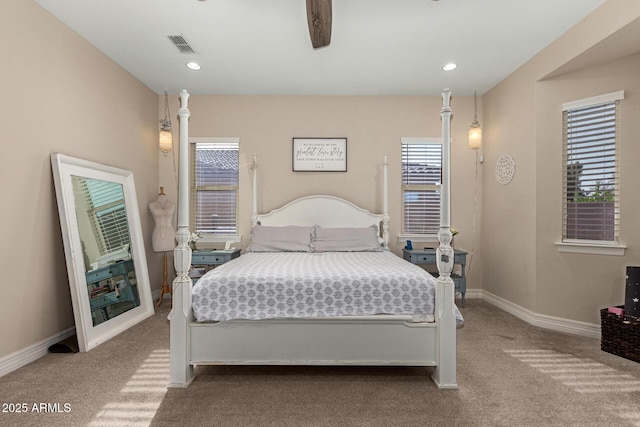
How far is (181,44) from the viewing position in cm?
308

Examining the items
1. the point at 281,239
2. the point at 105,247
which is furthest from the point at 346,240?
the point at 105,247

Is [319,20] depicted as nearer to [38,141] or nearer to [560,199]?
[38,141]

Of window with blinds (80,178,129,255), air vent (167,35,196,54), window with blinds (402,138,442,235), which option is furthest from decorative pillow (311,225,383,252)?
air vent (167,35,196,54)

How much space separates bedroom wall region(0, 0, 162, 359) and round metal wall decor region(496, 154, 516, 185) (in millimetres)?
4357

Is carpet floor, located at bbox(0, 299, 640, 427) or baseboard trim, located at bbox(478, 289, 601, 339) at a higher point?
baseboard trim, located at bbox(478, 289, 601, 339)

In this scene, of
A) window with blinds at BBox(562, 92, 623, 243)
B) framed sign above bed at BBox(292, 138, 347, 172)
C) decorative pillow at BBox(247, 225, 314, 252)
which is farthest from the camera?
framed sign above bed at BBox(292, 138, 347, 172)

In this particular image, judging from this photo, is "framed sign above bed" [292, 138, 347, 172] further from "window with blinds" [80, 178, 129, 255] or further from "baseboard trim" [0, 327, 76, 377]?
"baseboard trim" [0, 327, 76, 377]

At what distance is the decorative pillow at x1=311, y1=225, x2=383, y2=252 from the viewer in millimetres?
3703

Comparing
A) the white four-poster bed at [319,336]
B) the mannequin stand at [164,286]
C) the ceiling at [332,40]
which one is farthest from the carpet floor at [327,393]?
the ceiling at [332,40]

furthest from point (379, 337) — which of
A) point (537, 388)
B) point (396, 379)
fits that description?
point (537, 388)

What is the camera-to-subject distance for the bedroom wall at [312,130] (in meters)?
4.33

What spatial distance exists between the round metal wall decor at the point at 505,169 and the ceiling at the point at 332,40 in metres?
0.94

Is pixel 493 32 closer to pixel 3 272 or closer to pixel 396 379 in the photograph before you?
pixel 396 379

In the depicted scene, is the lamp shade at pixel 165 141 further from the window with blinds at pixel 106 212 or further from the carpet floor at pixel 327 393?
the carpet floor at pixel 327 393
